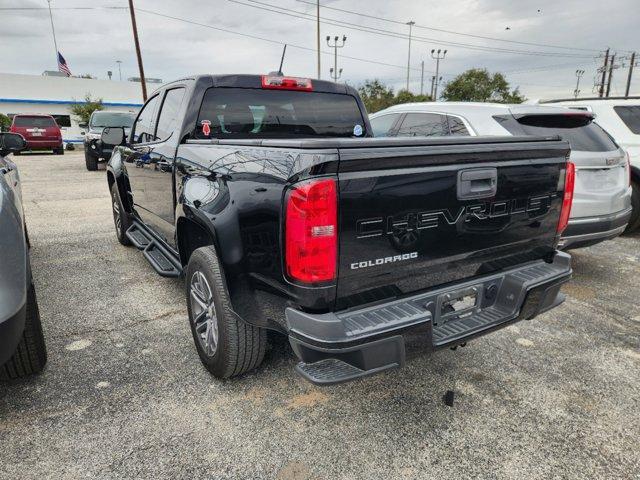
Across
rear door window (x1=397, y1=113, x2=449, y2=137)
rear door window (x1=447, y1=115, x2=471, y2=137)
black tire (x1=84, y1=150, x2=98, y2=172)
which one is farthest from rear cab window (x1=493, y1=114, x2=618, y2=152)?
black tire (x1=84, y1=150, x2=98, y2=172)

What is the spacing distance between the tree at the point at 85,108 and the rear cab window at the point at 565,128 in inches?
1478

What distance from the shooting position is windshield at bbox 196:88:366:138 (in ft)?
10.5

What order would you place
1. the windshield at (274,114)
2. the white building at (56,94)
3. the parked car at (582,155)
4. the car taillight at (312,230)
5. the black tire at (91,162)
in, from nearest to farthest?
the car taillight at (312,230), the windshield at (274,114), the parked car at (582,155), the black tire at (91,162), the white building at (56,94)

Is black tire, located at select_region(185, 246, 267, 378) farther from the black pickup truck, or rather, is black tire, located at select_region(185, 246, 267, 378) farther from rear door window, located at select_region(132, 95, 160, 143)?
rear door window, located at select_region(132, 95, 160, 143)

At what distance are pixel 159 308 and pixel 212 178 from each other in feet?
5.91

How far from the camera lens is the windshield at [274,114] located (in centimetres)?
320

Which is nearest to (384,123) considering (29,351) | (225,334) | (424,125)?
(424,125)

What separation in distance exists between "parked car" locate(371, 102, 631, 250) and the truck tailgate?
1914 mm

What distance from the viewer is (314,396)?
8.32ft

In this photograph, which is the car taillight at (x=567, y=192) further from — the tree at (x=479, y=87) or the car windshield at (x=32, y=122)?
the tree at (x=479, y=87)

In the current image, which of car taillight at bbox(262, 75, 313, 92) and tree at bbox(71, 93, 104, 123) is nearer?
car taillight at bbox(262, 75, 313, 92)

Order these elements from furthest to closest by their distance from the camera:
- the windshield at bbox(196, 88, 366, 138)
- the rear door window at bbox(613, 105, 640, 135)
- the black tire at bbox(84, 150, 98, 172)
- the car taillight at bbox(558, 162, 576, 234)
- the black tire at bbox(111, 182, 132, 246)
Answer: the black tire at bbox(84, 150, 98, 172)
the rear door window at bbox(613, 105, 640, 135)
the black tire at bbox(111, 182, 132, 246)
the windshield at bbox(196, 88, 366, 138)
the car taillight at bbox(558, 162, 576, 234)

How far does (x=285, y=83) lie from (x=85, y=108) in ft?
129

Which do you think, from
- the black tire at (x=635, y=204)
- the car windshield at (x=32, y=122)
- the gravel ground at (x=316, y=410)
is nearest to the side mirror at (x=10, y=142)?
the gravel ground at (x=316, y=410)
